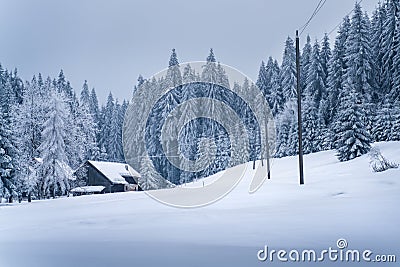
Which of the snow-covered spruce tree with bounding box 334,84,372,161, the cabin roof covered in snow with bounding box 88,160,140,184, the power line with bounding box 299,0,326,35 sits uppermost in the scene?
the power line with bounding box 299,0,326,35

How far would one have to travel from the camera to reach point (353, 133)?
16578 mm

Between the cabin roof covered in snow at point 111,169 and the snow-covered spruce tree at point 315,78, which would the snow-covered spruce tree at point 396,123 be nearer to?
the snow-covered spruce tree at point 315,78

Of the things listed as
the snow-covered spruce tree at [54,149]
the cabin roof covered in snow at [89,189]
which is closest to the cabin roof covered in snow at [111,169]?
the cabin roof covered in snow at [89,189]

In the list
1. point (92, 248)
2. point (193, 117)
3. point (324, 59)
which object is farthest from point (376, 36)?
point (92, 248)

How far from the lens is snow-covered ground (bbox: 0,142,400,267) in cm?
445

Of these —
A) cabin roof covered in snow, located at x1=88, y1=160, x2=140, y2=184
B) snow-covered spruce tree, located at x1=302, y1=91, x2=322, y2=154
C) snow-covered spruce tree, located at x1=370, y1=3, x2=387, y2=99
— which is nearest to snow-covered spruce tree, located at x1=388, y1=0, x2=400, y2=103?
snow-covered spruce tree, located at x1=370, y1=3, x2=387, y2=99

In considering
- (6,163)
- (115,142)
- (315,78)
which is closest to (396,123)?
(315,78)

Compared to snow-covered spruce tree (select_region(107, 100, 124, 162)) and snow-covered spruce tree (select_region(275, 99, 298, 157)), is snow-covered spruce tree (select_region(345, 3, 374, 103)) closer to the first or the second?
snow-covered spruce tree (select_region(275, 99, 298, 157))

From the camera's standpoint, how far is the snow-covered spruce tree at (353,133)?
1623 cm

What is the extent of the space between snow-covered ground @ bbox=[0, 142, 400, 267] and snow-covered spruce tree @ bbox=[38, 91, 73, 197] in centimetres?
1516

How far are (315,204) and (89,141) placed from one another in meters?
20.6

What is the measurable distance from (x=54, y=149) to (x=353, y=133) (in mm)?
15732

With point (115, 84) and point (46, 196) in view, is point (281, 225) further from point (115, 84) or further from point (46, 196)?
point (46, 196)

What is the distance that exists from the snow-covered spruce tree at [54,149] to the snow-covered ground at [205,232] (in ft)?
49.7
